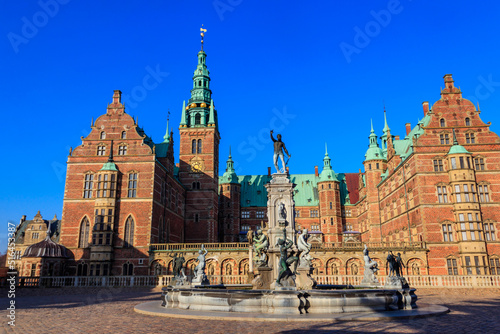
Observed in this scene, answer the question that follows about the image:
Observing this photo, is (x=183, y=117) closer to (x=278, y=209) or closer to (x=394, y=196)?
(x=394, y=196)

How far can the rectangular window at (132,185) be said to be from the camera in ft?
135

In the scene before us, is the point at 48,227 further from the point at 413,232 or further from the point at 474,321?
the point at 474,321

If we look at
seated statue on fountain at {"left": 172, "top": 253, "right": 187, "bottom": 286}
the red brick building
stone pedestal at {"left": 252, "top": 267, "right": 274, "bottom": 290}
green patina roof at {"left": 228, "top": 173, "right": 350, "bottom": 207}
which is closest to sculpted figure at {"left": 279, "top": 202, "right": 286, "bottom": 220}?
stone pedestal at {"left": 252, "top": 267, "right": 274, "bottom": 290}

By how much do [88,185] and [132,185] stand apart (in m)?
4.82

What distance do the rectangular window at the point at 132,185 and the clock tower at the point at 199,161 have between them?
15.6m

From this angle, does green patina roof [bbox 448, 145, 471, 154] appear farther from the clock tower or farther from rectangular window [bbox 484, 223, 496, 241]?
the clock tower

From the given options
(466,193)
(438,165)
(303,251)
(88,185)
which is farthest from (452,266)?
(88,185)

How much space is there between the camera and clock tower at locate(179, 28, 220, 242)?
5556 centimetres

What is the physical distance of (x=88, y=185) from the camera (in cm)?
4128

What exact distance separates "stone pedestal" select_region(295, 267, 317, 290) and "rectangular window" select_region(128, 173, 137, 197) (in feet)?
89.7

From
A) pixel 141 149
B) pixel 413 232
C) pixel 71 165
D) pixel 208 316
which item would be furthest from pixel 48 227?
pixel 208 316

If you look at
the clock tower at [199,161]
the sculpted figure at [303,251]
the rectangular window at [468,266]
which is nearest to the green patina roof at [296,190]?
the clock tower at [199,161]

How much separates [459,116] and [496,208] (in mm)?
10927

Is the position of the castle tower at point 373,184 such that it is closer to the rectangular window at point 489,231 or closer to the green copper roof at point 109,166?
the rectangular window at point 489,231
